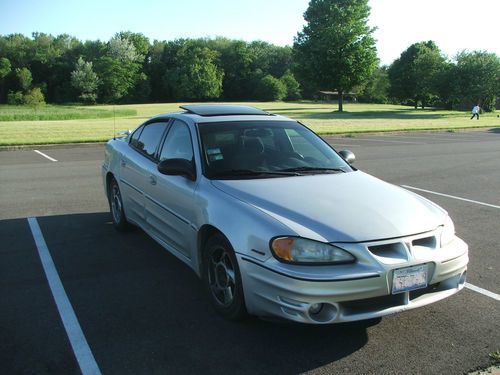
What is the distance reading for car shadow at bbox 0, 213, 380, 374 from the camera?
3.03 m

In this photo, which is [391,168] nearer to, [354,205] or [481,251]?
[481,251]

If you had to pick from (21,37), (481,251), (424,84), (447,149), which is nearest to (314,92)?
(424,84)

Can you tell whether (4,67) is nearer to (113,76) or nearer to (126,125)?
(113,76)

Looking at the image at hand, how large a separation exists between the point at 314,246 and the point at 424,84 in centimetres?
6203

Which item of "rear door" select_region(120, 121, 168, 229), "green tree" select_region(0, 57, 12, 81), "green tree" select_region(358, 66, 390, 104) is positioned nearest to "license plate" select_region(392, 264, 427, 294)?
"rear door" select_region(120, 121, 168, 229)

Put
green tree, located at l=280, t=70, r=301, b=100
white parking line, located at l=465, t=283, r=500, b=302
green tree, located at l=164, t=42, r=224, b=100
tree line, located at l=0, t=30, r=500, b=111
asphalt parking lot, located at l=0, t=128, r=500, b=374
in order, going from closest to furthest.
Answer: asphalt parking lot, located at l=0, t=128, r=500, b=374 < white parking line, located at l=465, t=283, r=500, b=302 < tree line, located at l=0, t=30, r=500, b=111 < green tree, located at l=164, t=42, r=224, b=100 < green tree, located at l=280, t=70, r=301, b=100

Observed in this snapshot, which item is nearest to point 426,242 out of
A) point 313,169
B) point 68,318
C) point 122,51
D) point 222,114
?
point 313,169

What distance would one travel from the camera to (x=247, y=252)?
10.3 feet

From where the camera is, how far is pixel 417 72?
6291cm

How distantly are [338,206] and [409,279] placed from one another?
70cm

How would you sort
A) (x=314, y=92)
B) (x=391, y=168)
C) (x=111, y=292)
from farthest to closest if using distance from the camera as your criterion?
(x=314, y=92), (x=391, y=168), (x=111, y=292)

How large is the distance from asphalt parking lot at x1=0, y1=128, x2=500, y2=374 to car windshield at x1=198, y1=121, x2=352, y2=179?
1121mm

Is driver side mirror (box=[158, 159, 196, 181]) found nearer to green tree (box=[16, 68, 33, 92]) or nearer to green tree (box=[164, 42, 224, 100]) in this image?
green tree (box=[16, 68, 33, 92])

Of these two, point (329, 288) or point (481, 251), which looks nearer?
point (329, 288)
